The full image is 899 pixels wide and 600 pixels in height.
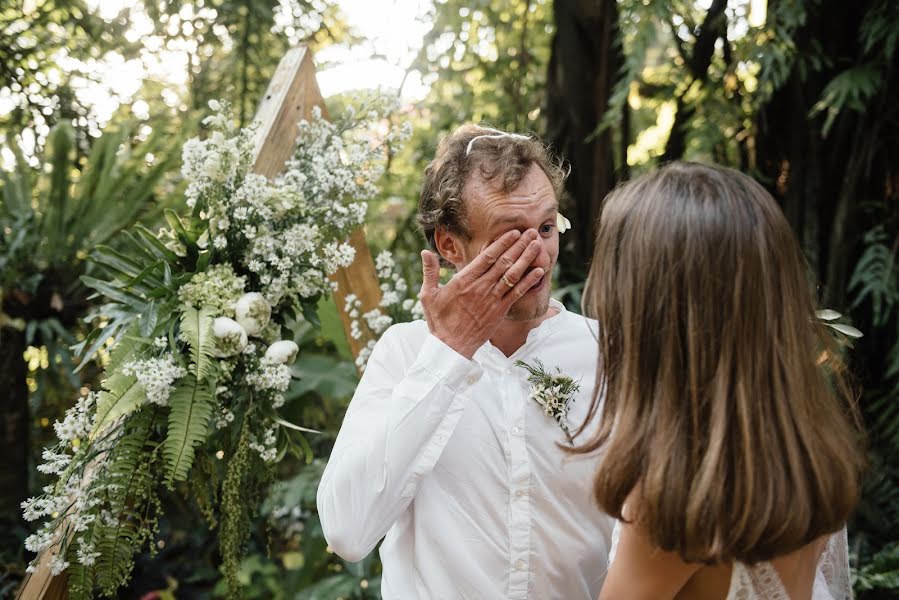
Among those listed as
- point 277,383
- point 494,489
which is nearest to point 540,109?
point 277,383

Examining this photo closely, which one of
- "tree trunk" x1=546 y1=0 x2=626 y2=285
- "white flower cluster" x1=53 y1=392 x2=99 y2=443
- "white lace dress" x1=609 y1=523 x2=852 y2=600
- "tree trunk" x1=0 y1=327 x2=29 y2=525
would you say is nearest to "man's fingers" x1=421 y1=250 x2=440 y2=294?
"white lace dress" x1=609 y1=523 x2=852 y2=600

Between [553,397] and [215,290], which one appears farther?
[215,290]

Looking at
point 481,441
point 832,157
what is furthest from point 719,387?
point 832,157

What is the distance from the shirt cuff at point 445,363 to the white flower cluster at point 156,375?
72 centimetres

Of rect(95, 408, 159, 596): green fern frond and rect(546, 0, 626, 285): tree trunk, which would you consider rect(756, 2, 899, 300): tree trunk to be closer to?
rect(546, 0, 626, 285): tree trunk

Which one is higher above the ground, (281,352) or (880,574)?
(281,352)

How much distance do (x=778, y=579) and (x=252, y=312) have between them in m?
1.48

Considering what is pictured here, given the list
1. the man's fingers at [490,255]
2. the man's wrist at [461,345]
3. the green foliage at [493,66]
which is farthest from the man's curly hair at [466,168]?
the green foliage at [493,66]

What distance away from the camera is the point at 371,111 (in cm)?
271

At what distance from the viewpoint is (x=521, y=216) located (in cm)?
186

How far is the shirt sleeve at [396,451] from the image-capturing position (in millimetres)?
1620

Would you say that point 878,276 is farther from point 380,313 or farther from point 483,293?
point 483,293

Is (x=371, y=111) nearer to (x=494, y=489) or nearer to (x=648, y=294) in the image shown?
(x=494, y=489)

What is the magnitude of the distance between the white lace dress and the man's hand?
0.47 m
